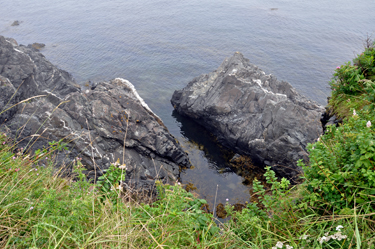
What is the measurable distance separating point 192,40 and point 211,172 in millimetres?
36470

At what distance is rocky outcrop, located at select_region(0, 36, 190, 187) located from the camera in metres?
19.0

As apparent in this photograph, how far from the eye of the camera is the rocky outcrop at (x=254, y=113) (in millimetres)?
21469

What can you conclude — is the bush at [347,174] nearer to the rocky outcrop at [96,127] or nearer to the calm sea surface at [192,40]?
the rocky outcrop at [96,127]

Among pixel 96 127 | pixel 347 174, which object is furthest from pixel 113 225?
pixel 96 127

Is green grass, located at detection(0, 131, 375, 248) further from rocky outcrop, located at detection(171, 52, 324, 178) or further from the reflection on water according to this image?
rocky outcrop, located at detection(171, 52, 324, 178)

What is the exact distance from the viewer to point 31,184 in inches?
217

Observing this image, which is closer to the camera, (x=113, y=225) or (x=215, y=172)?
(x=113, y=225)

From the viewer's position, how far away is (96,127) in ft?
67.1

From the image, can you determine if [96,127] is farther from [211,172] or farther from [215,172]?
[215,172]

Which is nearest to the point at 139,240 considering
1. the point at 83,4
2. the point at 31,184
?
the point at 31,184

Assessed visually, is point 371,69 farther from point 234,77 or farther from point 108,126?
point 108,126

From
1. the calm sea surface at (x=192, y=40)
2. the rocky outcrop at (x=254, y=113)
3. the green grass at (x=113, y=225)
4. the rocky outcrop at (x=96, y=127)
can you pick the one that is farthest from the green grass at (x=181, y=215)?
the calm sea surface at (x=192, y=40)

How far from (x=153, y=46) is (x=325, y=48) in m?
33.9

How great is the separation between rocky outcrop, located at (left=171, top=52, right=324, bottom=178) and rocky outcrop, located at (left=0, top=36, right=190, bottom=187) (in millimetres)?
5849
